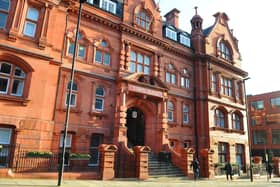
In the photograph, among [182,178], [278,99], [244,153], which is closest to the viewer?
[182,178]

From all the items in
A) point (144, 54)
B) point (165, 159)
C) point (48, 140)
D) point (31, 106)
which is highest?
point (144, 54)

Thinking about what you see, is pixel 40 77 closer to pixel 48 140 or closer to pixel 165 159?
pixel 48 140

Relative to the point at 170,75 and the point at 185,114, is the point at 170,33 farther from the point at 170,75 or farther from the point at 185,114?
the point at 185,114

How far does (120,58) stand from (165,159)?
382 inches

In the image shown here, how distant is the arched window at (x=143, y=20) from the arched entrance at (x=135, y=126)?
850 cm

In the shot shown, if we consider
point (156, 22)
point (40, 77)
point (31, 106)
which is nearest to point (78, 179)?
point (31, 106)

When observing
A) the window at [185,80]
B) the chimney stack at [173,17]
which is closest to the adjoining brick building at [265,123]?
the chimney stack at [173,17]

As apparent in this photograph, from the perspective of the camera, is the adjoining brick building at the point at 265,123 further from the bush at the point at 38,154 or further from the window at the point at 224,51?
the bush at the point at 38,154

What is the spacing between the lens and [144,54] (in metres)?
23.0

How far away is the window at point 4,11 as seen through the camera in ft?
50.4

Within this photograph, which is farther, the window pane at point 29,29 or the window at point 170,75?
the window at point 170,75

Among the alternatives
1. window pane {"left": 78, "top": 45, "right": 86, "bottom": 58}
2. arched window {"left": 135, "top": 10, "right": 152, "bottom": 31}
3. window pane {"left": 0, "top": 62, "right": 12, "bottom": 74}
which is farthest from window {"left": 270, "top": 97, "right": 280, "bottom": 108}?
window pane {"left": 0, "top": 62, "right": 12, "bottom": 74}

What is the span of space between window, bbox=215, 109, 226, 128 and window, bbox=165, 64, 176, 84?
263 inches

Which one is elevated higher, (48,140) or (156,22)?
(156,22)
